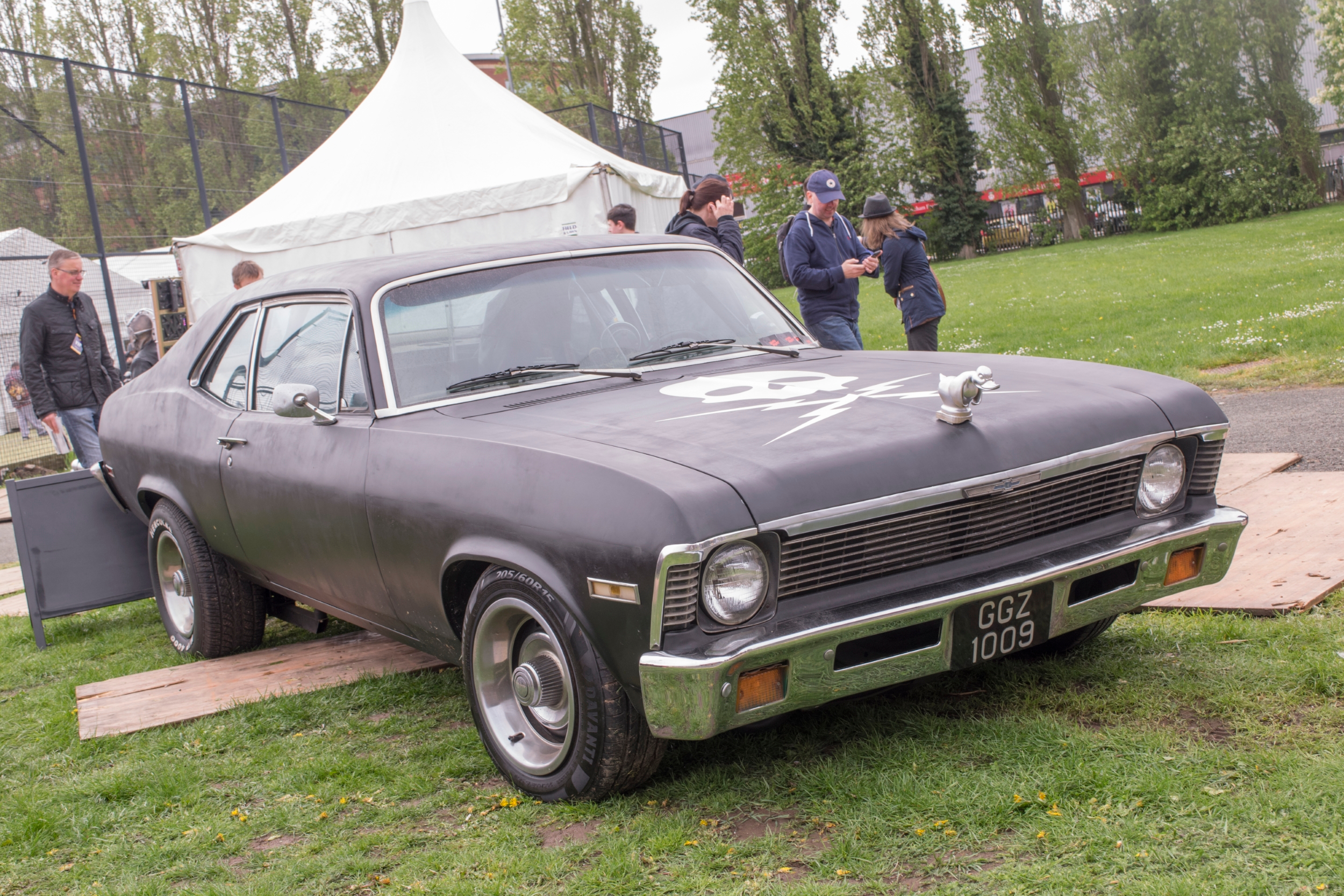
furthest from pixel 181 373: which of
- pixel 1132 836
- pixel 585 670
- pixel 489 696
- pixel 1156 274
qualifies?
pixel 1156 274

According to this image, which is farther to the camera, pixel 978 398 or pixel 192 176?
pixel 192 176

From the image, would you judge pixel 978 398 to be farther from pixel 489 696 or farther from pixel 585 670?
pixel 489 696

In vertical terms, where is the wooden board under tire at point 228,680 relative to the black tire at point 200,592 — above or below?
below

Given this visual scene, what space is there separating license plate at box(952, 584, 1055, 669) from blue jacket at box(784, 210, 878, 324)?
408 centimetres

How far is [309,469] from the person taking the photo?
3.95 m

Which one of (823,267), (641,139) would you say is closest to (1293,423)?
(823,267)

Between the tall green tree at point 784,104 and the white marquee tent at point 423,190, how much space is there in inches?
1018

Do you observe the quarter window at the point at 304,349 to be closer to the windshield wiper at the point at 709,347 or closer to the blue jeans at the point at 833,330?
the windshield wiper at the point at 709,347

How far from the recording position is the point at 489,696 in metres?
3.39

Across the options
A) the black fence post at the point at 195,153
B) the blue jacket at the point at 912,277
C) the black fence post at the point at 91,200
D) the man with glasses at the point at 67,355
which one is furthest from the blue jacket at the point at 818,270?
the black fence post at the point at 195,153

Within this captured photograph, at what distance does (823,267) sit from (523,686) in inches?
175

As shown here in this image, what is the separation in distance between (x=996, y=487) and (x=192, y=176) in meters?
15.4

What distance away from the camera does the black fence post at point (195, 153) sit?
15.7 metres

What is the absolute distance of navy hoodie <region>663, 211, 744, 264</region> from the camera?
24.9 feet
